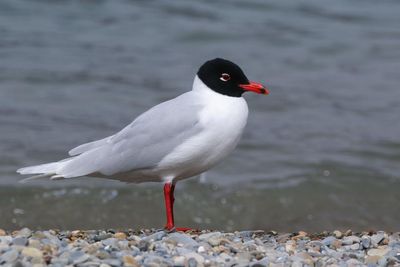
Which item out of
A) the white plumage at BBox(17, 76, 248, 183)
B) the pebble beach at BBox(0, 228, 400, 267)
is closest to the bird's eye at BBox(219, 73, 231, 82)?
the white plumage at BBox(17, 76, 248, 183)

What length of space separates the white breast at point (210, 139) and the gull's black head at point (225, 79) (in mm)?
94

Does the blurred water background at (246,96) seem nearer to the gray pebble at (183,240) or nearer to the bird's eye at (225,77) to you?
the bird's eye at (225,77)

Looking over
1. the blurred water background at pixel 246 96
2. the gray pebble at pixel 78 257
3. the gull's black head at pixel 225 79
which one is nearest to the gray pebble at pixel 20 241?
the gray pebble at pixel 78 257

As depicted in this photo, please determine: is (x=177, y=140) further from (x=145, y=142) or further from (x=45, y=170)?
(x=45, y=170)

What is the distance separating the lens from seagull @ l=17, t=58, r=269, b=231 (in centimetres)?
570

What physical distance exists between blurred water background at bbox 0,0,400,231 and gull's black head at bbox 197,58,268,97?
2744 mm

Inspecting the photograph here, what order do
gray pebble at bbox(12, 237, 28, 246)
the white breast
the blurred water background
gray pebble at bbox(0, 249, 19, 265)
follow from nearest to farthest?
gray pebble at bbox(0, 249, 19, 265)
gray pebble at bbox(12, 237, 28, 246)
the white breast
the blurred water background

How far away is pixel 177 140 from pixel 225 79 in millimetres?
565

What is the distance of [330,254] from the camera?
17.3 ft

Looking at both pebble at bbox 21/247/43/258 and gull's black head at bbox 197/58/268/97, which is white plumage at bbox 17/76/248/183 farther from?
pebble at bbox 21/247/43/258

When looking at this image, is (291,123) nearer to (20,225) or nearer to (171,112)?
(20,225)

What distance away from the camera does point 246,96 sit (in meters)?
12.4

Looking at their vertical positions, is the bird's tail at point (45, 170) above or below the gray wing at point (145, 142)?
below

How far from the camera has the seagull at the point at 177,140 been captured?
18.7 feet
